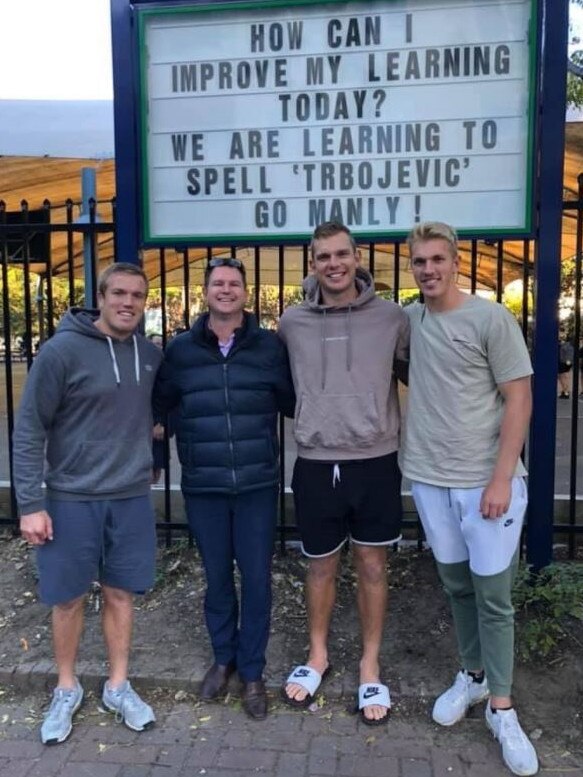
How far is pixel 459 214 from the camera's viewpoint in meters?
3.56

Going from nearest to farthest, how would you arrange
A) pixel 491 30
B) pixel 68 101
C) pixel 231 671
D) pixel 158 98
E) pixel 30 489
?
Answer: pixel 30 489 < pixel 231 671 < pixel 491 30 < pixel 158 98 < pixel 68 101

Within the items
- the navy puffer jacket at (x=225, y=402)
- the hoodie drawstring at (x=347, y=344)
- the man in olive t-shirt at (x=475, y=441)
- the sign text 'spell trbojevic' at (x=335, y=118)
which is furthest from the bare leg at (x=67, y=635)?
the sign text 'spell trbojevic' at (x=335, y=118)

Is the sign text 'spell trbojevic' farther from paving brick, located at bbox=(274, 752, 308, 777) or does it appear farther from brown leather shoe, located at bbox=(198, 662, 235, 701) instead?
paving brick, located at bbox=(274, 752, 308, 777)

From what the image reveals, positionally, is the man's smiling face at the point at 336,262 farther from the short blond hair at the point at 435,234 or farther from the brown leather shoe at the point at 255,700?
the brown leather shoe at the point at 255,700

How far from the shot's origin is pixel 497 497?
256 cm

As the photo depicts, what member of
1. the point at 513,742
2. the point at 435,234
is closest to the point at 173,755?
the point at 513,742

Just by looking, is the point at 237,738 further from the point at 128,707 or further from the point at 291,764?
the point at 128,707

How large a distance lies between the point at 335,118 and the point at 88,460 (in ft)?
6.74

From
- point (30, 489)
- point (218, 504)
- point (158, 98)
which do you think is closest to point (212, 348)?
point (218, 504)

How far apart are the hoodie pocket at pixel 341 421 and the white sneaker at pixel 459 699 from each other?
1.06 meters

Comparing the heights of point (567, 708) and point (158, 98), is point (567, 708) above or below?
below

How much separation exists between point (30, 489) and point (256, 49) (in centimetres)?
239

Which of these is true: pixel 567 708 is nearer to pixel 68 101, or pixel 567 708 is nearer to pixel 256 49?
pixel 256 49

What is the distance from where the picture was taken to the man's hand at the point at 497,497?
8.41 ft
